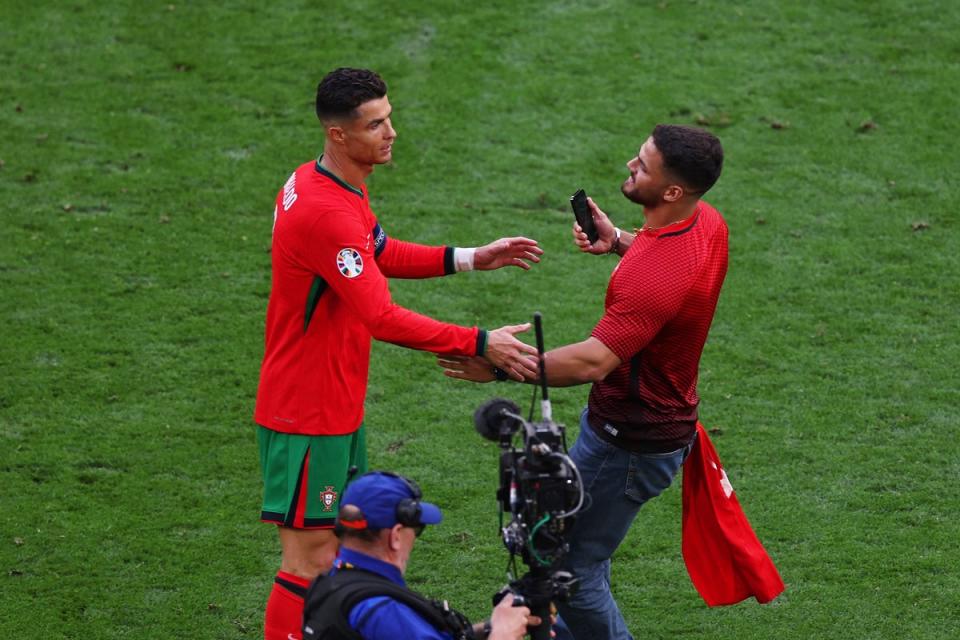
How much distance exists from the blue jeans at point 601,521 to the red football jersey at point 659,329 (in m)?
0.07

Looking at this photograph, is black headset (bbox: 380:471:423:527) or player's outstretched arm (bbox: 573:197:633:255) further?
player's outstretched arm (bbox: 573:197:633:255)

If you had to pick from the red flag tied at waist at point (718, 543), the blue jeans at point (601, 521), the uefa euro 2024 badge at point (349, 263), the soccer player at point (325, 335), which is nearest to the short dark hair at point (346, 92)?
the soccer player at point (325, 335)

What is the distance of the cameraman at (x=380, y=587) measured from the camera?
3.81 m

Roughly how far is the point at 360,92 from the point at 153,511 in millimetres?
2671

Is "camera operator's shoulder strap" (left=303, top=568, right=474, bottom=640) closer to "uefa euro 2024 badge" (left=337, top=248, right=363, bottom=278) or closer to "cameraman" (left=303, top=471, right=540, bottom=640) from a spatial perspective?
"cameraman" (left=303, top=471, right=540, bottom=640)

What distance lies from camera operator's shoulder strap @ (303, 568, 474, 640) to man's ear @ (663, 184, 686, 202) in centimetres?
179

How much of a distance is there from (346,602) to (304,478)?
1.24 metres

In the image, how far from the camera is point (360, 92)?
4992 mm

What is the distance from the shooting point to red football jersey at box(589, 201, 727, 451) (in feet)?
15.5

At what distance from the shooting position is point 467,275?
8.86 meters

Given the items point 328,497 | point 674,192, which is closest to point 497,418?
point 328,497

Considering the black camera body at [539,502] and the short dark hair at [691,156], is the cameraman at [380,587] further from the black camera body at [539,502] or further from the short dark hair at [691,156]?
the short dark hair at [691,156]

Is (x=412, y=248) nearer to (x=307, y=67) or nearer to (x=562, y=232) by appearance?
(x=562, y=232)

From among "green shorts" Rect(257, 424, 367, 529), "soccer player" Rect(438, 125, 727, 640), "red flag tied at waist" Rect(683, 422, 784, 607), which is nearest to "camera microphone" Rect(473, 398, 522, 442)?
"soccer player" Rect(438, 125, 727, 640)
